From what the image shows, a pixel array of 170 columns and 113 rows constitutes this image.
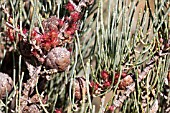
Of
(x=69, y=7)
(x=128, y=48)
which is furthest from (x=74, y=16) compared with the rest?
(x=128, y=48)

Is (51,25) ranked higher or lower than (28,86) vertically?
higher

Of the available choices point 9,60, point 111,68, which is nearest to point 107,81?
point 111,68

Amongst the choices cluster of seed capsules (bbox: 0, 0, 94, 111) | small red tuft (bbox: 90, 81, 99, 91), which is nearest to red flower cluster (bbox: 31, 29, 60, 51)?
cluster of seed capsules (bbox: 0, 0, 94, 111)

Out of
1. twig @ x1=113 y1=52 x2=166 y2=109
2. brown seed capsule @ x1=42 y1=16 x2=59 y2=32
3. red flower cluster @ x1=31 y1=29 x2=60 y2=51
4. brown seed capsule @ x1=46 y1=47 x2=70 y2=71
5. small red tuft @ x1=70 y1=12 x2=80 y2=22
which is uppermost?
small red tuft @ x1=70 y1=12 x2=80 y2=22

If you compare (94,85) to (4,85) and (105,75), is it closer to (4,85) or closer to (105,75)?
(105,75)

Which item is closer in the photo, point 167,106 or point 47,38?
point 47,38

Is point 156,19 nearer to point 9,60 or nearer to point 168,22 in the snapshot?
point 168,22

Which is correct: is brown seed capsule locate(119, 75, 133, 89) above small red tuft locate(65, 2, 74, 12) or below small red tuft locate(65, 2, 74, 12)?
below

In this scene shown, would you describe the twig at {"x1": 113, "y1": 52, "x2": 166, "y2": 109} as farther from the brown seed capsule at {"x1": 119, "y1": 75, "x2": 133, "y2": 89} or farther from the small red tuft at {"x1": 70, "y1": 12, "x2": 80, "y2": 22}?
the small red tuft at {"x1": 70, "y1": 12, "x2": 80, "y2": 22}
